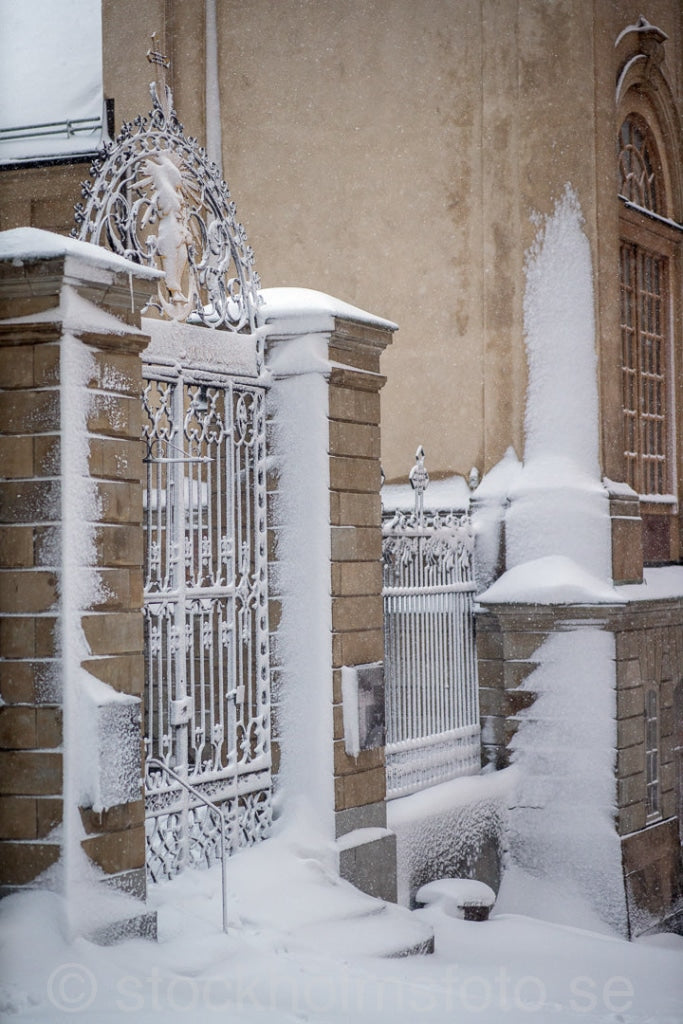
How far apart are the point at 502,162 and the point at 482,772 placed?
184 inches

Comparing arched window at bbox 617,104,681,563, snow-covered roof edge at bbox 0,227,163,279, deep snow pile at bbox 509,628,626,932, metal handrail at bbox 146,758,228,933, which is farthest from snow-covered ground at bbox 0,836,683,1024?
arched window at bbox 617,104,681,563

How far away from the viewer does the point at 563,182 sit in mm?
10086

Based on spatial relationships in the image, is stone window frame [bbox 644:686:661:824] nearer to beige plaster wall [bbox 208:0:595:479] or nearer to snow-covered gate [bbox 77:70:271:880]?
beige plaster wall [bbox 208:0:595:479]

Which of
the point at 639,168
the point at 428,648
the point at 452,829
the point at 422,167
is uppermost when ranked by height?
the point at 639,168

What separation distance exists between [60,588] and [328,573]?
6.59 feet

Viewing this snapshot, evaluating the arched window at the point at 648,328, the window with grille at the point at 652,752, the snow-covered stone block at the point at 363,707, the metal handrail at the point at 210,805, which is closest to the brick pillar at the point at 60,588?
the metal handrail at the point at 210,805

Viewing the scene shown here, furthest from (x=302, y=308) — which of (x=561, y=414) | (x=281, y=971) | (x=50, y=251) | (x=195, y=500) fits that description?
(x=281, y=971)

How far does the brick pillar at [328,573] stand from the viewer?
7.20m

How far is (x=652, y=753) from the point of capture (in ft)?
33.3

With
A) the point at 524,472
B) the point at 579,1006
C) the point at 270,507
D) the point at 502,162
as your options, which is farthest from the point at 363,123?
the point at 579,1006

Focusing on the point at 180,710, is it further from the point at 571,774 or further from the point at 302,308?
the point at 571,774

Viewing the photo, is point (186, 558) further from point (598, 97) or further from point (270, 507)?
point (598, 97)

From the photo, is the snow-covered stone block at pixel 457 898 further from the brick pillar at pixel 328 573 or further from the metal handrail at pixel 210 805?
the metal handrail at pixel 210 805

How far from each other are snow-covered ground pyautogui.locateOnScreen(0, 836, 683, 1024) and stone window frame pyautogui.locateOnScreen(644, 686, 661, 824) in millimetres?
2342
